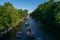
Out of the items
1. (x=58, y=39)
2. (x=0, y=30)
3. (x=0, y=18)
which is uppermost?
(x=0, y=18)

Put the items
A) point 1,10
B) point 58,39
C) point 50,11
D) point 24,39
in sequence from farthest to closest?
1. point 50,11
2. point 1,10
3. point 24,39
4. point 58,39

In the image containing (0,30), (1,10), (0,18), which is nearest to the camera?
(0,30)

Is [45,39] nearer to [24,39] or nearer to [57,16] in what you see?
[24,39]

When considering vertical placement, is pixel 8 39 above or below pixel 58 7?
below

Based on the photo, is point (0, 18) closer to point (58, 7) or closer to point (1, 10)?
point (1, 10)

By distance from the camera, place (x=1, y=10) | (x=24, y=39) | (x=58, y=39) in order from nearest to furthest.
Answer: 1. (x=58, y=39)
2. (x=24, y=39)
3. (x=1, y=10)

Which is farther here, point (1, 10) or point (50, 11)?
point (50, 11)

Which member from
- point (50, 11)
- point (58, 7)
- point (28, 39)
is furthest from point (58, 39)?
point (50, 11)

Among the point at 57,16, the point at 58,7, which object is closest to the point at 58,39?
the point at 57,16

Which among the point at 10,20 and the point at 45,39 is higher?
the point at 10,20
